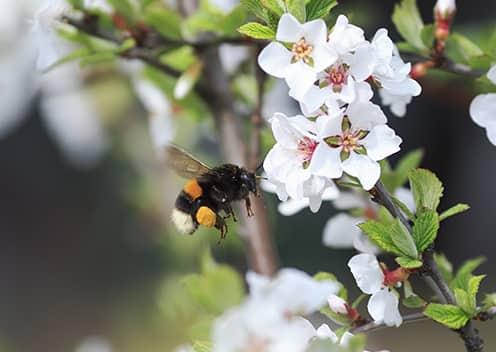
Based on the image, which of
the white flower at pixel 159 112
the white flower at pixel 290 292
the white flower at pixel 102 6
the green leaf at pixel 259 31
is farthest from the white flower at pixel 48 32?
the white flower at pixel 290 292

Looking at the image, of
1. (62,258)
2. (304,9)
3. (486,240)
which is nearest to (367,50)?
(304,9)

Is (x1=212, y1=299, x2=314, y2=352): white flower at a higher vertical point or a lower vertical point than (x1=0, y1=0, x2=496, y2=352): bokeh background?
higher

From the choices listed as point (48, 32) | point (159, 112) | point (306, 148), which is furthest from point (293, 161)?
point (159, 112)

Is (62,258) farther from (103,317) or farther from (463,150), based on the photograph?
(463,150)

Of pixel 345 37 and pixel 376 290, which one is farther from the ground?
pixel 345 37

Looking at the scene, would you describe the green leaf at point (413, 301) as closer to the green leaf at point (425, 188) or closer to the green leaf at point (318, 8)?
the green leaf at point (425, 188)

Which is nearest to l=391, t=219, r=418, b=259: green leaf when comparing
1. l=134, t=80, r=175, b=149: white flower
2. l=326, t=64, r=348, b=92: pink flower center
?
l=326, t=64, r=348, b=92: pink flower center

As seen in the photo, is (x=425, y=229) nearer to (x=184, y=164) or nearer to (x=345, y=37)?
(x=345, y=37)

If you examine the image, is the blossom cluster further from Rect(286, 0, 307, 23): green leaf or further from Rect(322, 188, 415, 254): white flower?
Rect(322, 188, 415, 254): white flower
